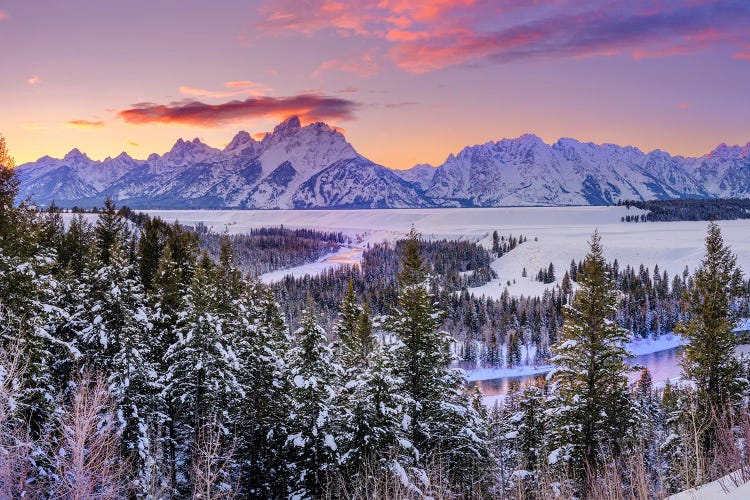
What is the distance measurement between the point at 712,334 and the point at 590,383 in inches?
344

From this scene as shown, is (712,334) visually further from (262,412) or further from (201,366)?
(201,366)

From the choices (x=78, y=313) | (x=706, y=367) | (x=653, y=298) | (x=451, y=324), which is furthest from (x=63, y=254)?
(x=653, y=298)

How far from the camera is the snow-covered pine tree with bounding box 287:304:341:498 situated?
74.3ft

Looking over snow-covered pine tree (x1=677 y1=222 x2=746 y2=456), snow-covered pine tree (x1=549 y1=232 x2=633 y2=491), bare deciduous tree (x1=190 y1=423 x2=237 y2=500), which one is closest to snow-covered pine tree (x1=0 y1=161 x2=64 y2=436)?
bare deciduous tree (x1=190 y1=423 x2=237 y2=500)

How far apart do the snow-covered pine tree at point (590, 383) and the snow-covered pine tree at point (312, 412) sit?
971 cm

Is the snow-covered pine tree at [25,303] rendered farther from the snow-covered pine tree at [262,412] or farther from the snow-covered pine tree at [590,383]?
the snow-covered pine tree at [590,383]

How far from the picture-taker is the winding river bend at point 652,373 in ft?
316

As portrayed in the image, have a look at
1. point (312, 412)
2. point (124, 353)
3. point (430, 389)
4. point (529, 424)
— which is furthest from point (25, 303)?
point (529, 424)

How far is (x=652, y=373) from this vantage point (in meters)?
101

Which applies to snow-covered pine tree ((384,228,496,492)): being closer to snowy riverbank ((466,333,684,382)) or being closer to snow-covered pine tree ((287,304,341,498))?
snow-covered pine tree ((287,304,341,498))

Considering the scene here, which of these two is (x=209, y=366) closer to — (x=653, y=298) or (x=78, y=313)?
(x=78, y=313)

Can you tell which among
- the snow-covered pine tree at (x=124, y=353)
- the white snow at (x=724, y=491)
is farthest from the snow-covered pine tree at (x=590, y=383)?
the snow-covered pine tree at (x=124, y=353)

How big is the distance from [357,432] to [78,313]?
1518 cm

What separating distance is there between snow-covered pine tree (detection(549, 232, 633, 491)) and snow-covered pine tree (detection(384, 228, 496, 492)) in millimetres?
4022
